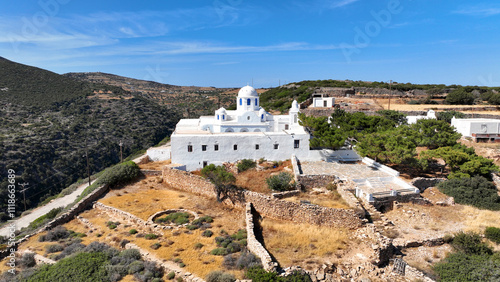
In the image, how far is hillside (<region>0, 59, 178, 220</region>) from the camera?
2919cm

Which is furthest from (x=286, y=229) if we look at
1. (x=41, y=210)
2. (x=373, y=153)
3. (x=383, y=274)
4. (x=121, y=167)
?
(x=41, y=210)

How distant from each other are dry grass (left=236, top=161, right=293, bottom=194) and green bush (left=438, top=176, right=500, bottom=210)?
10267mm

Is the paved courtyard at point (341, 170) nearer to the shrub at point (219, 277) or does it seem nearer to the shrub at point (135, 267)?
the shrub at point (219, 277)

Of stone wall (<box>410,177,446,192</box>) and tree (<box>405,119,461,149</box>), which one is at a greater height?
tree (<box>405,119,461,149</box>)

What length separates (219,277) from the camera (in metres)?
9.17

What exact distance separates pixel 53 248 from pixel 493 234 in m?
18.9

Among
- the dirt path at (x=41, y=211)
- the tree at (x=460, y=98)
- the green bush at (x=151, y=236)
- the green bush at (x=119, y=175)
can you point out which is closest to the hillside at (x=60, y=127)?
the dirt path at (x=41, y=211)

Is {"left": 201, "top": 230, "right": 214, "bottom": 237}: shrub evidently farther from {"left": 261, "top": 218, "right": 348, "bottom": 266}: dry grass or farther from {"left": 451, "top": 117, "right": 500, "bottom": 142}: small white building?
{"left": 451, "top": 117, "right": 500, "bottom": 142}: small white building

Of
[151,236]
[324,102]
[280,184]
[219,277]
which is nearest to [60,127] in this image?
[151,236]

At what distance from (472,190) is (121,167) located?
22.5 meters

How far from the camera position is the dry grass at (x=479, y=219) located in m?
13.2

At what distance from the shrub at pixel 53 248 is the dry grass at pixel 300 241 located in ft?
28.9

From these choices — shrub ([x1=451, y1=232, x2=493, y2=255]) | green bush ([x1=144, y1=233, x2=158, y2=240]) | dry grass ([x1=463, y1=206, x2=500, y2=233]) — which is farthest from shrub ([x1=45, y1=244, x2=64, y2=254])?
dry grass ([x1=463, y1=206, x2=500, y2=233])

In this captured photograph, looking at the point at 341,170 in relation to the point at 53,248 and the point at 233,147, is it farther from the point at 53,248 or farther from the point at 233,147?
the point at 53,248
